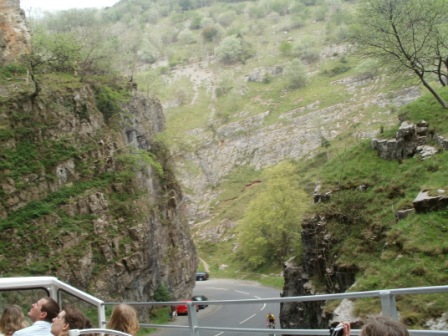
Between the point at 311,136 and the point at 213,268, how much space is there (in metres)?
27.5

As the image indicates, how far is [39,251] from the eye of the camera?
23250mm

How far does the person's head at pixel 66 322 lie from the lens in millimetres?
4477

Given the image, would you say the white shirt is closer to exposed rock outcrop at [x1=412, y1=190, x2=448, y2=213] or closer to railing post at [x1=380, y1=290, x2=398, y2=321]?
railing post at [x1=380, y1=290, x2=398, y2=321]

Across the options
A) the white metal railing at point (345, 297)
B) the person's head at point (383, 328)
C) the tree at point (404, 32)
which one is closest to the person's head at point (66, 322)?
the white metal railing at point (345, 297)

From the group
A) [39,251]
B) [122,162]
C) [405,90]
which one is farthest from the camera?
[405,90]

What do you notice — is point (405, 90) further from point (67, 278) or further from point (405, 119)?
point (67, 278)

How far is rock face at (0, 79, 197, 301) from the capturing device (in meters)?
23.6

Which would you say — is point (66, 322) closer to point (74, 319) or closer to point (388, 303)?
point (74, 319)

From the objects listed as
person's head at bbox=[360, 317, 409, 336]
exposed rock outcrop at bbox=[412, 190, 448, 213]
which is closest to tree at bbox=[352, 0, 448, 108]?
exposed rock outcrop at bbox=[412, 190, 448, 213]

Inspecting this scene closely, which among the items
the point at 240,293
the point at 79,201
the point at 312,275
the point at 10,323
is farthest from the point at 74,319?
the point at 240,293

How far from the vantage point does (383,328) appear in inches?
111

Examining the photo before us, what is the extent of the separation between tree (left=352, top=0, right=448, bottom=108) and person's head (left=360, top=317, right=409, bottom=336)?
900 inches

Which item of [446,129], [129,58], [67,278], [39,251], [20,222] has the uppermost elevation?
[129,58]

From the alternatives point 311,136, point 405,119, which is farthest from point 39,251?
point 311,136
